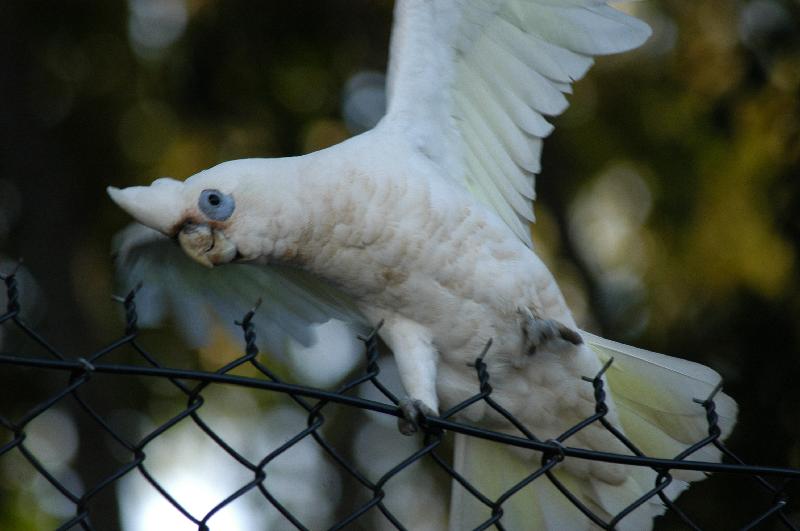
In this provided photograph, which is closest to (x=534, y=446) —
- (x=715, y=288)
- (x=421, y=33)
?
(x=421, y=33)

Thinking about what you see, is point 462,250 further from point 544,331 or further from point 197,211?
point 197,211

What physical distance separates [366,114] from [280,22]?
53cm

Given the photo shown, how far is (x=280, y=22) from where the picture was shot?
13.5 feet

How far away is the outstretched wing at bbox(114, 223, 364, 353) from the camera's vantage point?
7.61ft

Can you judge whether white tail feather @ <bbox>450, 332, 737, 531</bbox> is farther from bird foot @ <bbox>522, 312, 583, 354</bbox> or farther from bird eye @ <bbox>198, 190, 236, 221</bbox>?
bird eye @ <bbox>198, 190, 236, 221</bbox>

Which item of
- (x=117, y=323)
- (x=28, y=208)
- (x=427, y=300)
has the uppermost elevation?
(x=427, y=300)

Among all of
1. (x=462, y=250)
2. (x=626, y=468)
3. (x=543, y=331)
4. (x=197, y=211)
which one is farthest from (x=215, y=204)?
(x=626, y=468)

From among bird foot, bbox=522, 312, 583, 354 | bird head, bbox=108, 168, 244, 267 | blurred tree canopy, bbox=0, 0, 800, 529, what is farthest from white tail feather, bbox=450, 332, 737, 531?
blurred tree canopy, bbox=0, 0, 800, 529

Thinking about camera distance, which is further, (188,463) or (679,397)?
(188,463)

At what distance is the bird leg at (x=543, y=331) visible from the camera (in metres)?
2.12

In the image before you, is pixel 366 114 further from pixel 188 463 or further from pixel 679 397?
pixel 679 397

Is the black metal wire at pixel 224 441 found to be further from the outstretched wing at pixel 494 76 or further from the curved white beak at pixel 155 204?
the outstretched wing at pixel 494 76

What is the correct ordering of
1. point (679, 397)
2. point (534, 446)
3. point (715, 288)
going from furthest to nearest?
point (715, 288) → point (679, 397) → point (534, 446)

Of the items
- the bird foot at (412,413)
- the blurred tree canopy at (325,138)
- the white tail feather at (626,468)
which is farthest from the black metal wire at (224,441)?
the blurred tree canopy at (325,138)
